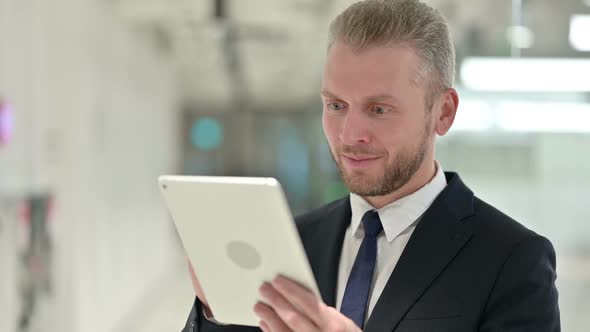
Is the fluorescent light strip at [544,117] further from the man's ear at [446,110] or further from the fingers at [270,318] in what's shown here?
the fingers at [270,318]

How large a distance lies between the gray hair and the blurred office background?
0.74 metres

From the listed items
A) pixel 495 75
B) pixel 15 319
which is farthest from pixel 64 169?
pixel 495 75

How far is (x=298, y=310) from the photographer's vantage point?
3.78 feet

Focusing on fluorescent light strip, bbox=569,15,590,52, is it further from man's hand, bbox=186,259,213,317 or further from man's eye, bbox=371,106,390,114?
man's hand, bbox=186,259,213,317

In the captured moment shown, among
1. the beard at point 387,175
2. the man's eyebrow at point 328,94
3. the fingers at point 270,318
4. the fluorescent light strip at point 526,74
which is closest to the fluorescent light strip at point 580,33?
the fluorescent light strip at point 526,74

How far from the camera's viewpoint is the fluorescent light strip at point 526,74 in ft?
13.4

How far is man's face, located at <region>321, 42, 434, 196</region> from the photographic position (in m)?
1.32

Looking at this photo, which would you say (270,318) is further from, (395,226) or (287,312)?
(395,226)

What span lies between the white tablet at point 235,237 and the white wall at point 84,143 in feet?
9.22

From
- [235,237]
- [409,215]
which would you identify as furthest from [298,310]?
[409,215]

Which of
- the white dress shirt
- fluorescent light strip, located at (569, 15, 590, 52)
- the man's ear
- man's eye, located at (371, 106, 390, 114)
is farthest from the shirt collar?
fluorescent light strip, located at (569, 15, 590, 52)

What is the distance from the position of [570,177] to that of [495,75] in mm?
843

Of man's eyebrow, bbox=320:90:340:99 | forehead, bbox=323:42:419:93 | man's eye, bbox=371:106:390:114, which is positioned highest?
forehead, bbox=323:42:419:93

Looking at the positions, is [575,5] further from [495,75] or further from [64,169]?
[64,169]
